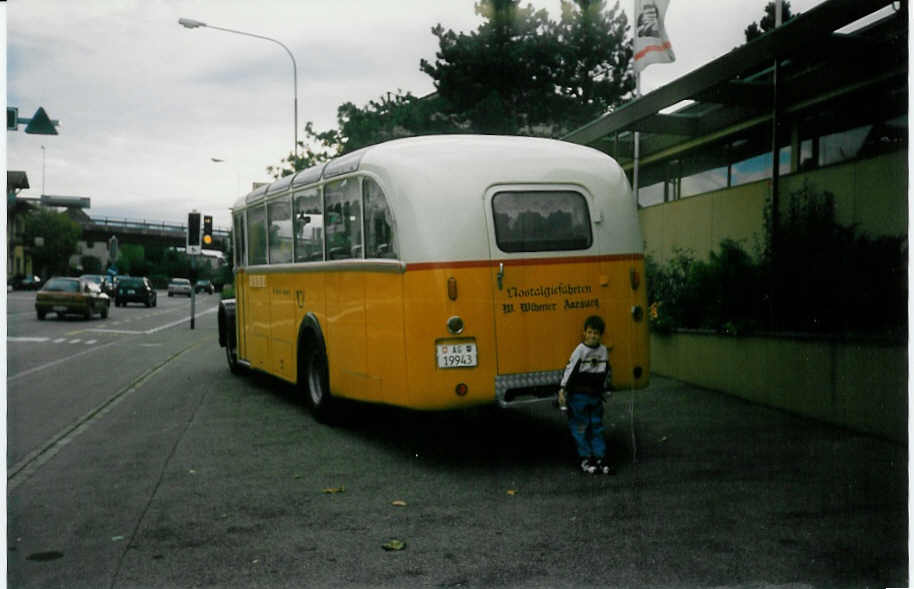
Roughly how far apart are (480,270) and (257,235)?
5751 mm

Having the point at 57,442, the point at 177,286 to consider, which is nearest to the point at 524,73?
the point at 57,442

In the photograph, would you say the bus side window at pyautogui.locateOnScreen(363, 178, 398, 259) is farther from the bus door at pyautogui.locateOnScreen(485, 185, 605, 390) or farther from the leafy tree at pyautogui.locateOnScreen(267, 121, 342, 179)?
the leafy tree at pyautogui.locateOnScreen(267, 121, 342, 179)

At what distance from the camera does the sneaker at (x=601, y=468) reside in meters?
7.54

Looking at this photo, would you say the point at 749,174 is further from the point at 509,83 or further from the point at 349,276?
the point at 349,276

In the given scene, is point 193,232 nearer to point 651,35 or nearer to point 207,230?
point 207,230

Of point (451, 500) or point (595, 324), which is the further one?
point (595, 324)

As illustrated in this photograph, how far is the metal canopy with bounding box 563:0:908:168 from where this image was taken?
8.41m

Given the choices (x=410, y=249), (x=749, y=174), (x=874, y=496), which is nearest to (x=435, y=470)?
(x=410, y=249)

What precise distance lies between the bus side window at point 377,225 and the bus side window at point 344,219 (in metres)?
0.20

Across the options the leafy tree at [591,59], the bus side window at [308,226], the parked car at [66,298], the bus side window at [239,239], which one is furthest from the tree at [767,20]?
the parked car at [66,298]

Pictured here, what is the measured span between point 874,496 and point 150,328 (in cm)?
2556

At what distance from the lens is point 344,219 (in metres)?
9.30

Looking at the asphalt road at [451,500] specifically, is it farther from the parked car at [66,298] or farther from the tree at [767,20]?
the parked car at [66,298]

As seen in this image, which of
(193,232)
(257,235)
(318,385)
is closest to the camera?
(318,385)
